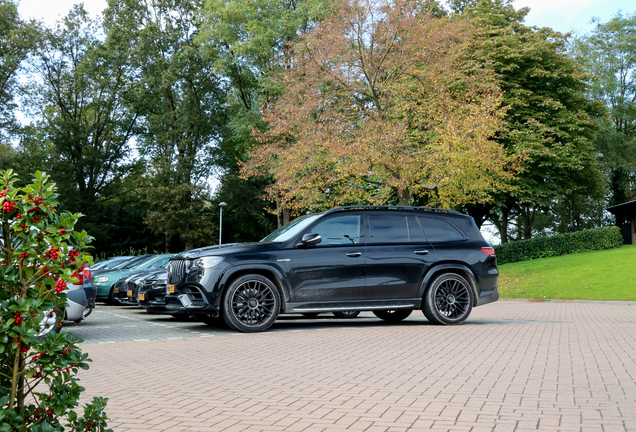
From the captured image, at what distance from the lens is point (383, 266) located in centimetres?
1133

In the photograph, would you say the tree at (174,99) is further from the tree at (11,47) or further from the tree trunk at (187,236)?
the tree at (11,47)

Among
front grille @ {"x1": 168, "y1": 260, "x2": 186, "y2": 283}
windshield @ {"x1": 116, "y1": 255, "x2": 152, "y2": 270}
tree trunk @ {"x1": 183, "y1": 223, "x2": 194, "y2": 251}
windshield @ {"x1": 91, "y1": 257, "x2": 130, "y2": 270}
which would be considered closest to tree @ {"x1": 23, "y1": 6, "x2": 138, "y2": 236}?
tree trunk @ {"x1": 183, "y1": 223, "x2": 194, "y2": 251}

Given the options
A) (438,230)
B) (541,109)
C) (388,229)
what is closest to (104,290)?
(388,229)

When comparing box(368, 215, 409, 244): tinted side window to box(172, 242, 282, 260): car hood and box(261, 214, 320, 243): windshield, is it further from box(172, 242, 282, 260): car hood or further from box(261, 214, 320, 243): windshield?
box(172, 242, 282, 260): car hood

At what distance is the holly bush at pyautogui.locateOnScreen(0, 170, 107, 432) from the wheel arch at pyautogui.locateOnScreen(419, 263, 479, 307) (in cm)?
908

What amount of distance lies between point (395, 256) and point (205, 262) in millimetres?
3506

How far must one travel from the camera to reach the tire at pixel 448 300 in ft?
38.1

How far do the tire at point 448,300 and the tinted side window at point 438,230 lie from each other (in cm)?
75

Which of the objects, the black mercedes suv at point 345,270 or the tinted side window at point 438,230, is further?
the tinted side window at point 438,230

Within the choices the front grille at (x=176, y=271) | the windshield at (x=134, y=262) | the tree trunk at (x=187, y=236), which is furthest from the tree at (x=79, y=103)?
the front grille at (x=176, y=271)

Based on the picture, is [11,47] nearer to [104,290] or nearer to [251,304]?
[104,290]

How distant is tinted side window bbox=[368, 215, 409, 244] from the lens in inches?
456

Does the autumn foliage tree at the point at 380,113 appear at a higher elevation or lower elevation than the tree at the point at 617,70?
lower

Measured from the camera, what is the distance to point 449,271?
39.0 feet
